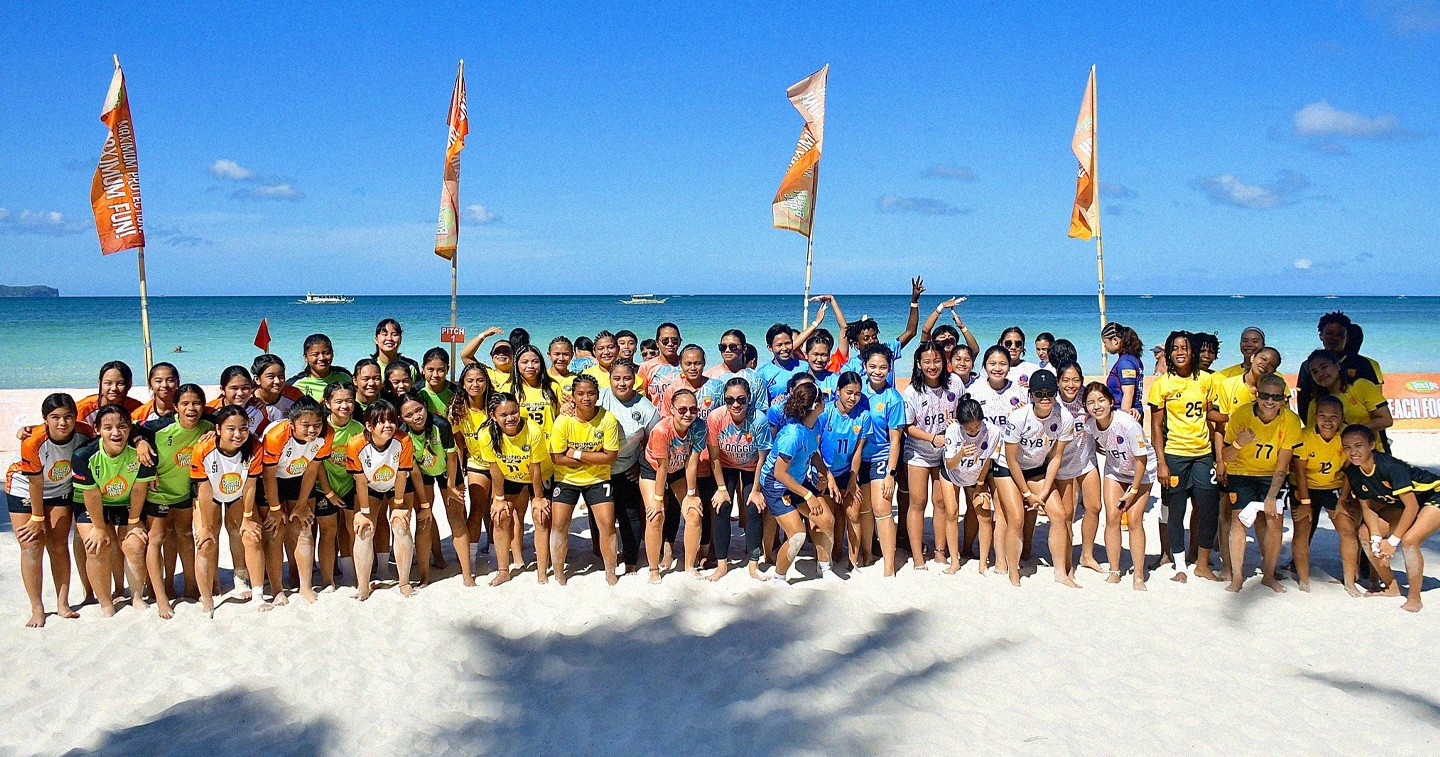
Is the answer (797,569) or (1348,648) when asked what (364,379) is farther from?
(1348,648)

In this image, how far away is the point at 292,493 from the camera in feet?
18.3

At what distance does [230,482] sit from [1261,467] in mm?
6491

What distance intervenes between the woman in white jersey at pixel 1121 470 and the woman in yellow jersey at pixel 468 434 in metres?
4.08

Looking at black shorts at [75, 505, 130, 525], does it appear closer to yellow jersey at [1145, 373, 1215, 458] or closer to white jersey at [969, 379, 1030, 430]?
white jersey at [969, 379, 1030, 430]

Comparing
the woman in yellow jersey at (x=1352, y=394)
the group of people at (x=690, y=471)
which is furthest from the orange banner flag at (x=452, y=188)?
the woman in yellow jersey at (x=1352, y=394)

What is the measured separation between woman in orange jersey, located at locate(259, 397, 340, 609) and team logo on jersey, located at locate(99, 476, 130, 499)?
0.69m

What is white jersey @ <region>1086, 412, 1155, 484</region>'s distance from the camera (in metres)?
5.79

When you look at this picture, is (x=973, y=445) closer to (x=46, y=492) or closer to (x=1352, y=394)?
(x=1352, y=394)

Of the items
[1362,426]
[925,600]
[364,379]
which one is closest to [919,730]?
[925,600]

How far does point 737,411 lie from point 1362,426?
12.6ft

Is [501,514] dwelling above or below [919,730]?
above

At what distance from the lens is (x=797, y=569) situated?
6277 millimetres

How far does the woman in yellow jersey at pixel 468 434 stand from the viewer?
19.2 feet

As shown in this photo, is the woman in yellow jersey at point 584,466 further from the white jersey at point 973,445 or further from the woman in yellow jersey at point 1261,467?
the woman in yellow jersey at point 1261,467
